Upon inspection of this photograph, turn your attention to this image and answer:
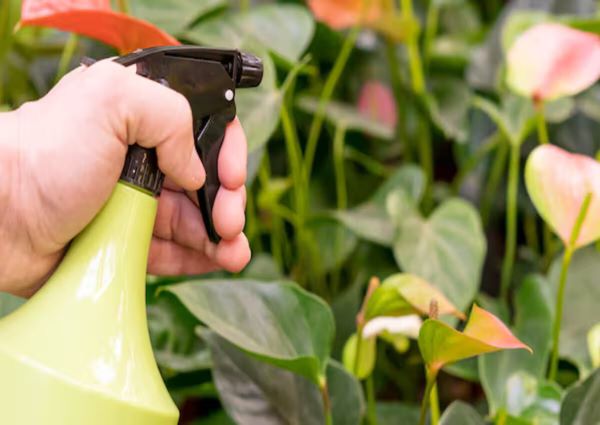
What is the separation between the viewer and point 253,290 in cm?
45

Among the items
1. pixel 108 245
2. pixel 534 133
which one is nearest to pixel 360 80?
pixel 534 133

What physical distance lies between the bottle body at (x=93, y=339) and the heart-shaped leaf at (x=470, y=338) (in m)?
0.12

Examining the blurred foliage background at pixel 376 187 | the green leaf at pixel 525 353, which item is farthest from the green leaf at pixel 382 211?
the green leaf at pixel 525 353

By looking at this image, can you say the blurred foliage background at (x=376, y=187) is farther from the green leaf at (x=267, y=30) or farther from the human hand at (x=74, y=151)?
the human hand at (x=74, y=151)

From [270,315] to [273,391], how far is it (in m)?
0.05

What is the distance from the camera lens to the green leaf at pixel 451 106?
709 mm

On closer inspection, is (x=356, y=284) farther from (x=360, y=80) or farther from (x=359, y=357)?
(x=360, y=80)

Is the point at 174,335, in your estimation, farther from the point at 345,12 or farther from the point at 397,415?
the point at 345,12

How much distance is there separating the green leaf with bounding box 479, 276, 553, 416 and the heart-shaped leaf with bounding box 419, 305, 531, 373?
109 millimetres

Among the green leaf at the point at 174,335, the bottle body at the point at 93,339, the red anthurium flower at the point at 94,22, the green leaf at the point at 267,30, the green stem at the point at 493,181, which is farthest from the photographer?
the green stem at the point at 493,181

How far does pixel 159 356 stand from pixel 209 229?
18 centimetres

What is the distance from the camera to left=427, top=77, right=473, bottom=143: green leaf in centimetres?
71

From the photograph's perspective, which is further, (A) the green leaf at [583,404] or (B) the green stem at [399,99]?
(B) the green stem at [399,99]

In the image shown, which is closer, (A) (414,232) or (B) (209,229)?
(B) (209,229)
